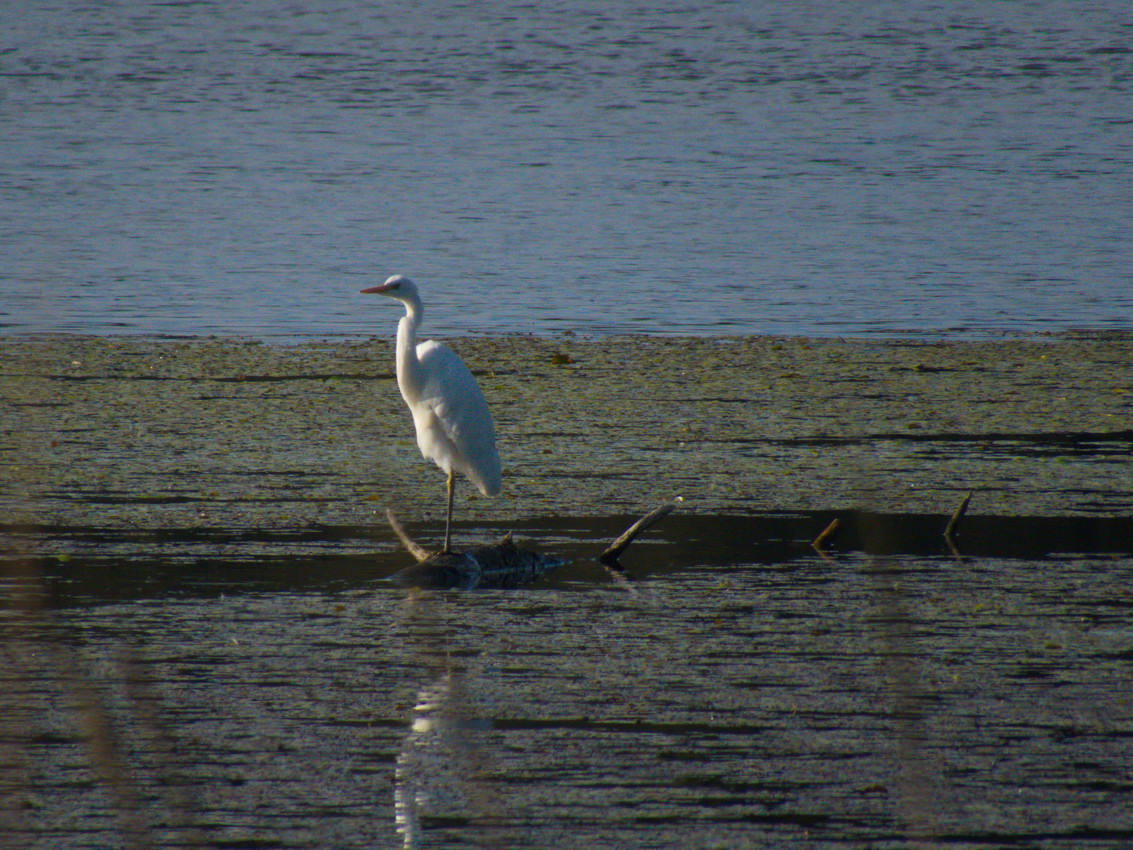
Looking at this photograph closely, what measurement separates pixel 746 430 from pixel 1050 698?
502 centimetres

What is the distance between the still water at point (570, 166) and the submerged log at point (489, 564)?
1.78 m

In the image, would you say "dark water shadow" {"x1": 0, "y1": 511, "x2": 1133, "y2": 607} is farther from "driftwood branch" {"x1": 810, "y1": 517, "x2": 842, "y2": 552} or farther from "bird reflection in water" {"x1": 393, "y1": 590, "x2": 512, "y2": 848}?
"bird reflection in water" {"x1": 393, "y1": 590, "x2": 512, "y2": 848}

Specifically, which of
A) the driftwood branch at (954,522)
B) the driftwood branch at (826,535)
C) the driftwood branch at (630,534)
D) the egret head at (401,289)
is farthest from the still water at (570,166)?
the driftwood branch at (954,522)

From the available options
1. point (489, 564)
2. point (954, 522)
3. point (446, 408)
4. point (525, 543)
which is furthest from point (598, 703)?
point (954, 522)

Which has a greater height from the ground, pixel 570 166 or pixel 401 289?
pixel 401 289

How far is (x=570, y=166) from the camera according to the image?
3228 centimetres

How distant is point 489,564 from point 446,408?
97 centimetres

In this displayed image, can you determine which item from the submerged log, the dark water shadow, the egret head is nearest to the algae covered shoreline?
the dark water shadow

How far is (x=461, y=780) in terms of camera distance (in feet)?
14.8

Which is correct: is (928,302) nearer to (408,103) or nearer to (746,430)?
(746,430)

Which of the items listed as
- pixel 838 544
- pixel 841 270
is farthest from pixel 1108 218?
pixel 838 544

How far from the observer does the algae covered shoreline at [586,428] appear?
27.1ft

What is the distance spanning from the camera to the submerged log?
6.70 meters

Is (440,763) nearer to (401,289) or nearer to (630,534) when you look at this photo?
(630,534)
